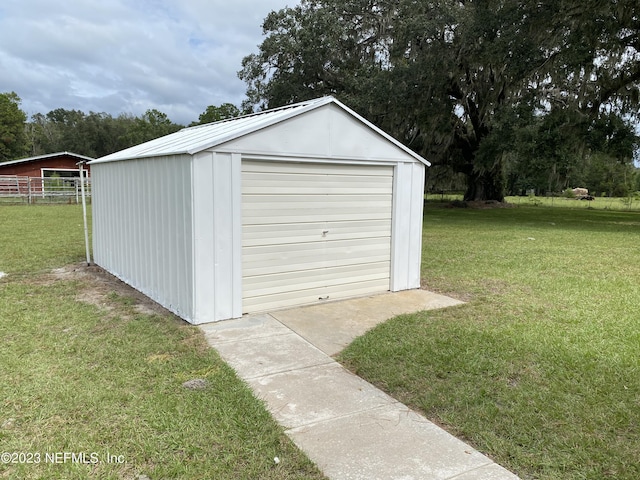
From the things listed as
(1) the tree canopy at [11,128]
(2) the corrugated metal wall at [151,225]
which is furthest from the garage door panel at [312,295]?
(1) the tree canopy at [11,128]

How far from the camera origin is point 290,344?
14.3 ft

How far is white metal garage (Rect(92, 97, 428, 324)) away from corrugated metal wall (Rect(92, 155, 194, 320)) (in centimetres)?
2

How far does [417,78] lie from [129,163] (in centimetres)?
1389

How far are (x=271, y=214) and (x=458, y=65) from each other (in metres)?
15.0

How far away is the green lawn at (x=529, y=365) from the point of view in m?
2.67

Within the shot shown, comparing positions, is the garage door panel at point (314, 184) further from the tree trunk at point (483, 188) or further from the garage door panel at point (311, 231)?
the tree trunk at point (483, 188)

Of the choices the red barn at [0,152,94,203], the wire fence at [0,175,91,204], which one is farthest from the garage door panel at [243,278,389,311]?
the red barn at [0,152,94,203]

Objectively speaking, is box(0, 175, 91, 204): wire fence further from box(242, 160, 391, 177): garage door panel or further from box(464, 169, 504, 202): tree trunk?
box(242, 160, 391, 177): garage door panel

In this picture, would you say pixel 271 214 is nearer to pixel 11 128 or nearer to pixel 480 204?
pixel 480 204

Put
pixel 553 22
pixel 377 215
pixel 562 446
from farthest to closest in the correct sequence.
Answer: pixel 553 22 → pixel 377 215 → pixel 562 446

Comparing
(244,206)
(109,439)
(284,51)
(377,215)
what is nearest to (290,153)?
(244,206)

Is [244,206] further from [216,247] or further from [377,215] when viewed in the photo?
[377,215]

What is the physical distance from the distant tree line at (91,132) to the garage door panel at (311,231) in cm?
4141

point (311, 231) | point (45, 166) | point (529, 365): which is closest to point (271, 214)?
point (311, 231)
